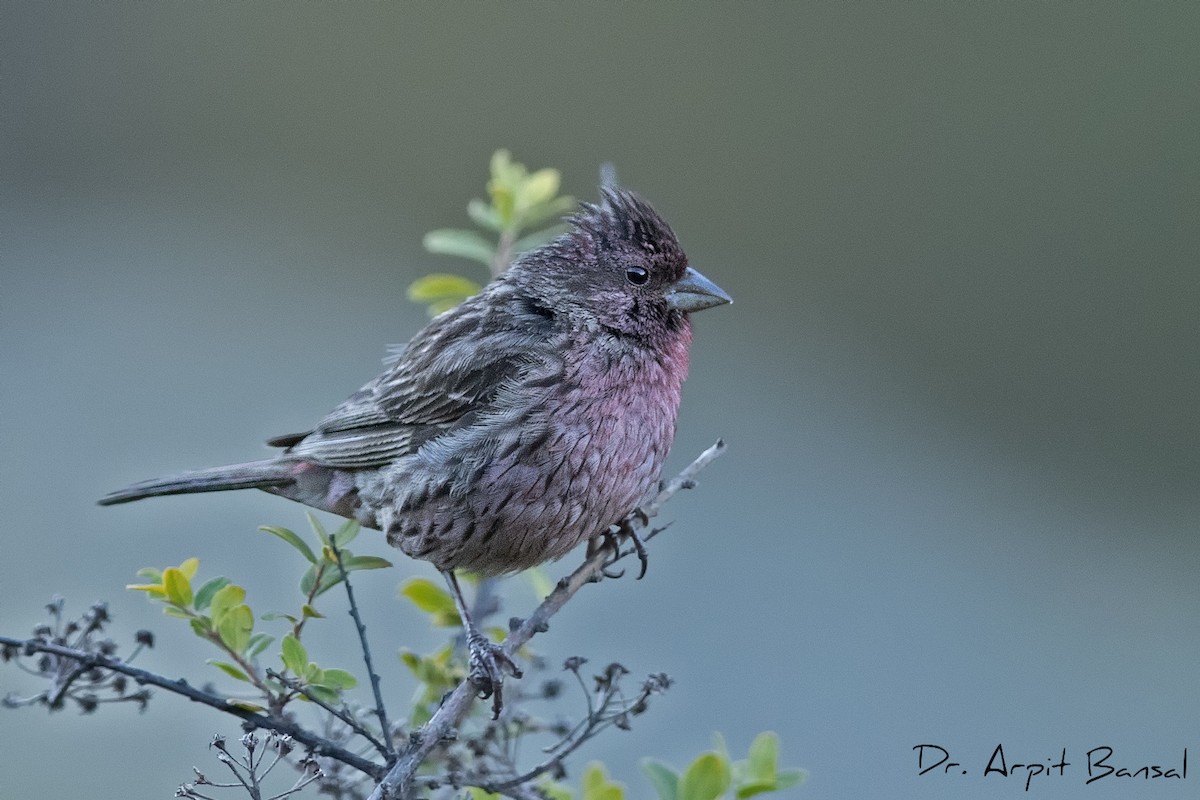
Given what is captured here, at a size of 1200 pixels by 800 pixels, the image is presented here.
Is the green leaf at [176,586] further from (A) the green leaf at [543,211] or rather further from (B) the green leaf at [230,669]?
(A) the green leaf at [543,211]

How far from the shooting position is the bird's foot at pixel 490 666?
Answer: 3537 mm

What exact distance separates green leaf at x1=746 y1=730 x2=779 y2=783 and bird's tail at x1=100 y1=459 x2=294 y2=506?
2070 millimetres

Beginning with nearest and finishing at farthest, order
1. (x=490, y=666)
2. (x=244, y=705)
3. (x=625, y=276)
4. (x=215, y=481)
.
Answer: (x=244, y=705) → (x=490, y=666) → (x=625, y=276) → (x=215, y=481)

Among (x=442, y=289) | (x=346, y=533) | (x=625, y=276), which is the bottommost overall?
(x=346, y=533)

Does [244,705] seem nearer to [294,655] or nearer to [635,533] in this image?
[294,655]

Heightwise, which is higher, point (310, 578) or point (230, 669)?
point (310, 578)

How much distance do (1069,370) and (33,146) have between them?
7.71 m

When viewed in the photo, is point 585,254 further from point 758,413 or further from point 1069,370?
point 1069,370

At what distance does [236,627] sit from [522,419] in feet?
4.33

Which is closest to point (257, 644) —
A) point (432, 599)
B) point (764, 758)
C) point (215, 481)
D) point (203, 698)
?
point (203, 698)

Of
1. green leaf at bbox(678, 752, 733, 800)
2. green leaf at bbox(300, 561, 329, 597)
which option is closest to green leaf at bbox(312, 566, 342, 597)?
green leaf at bbox(300, 561, 329, 597)

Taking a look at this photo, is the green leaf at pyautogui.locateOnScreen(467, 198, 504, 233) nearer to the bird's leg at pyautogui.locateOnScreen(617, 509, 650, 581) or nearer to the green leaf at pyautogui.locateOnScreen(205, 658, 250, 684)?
the bird's leg at pyautogui.locateOnScreen(617, 509, 650, 581)

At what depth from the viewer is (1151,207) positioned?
9.99 meters

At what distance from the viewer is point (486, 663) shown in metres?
3.66
